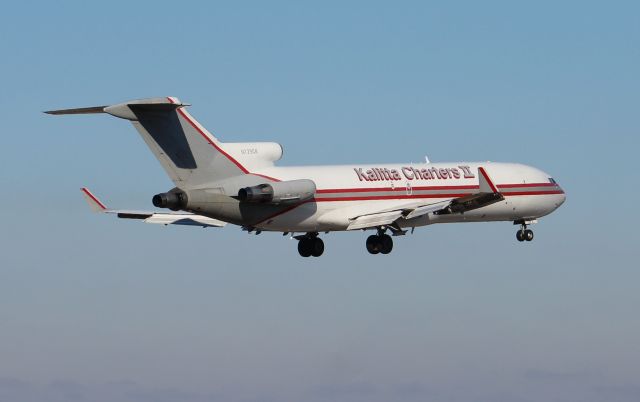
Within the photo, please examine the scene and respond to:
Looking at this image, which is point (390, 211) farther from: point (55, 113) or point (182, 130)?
point (55, 113)

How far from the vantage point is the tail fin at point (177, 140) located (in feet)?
197

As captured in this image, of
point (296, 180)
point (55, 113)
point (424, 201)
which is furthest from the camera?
point (424, 201)

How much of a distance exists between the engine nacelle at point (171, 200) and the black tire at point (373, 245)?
33.0 feet

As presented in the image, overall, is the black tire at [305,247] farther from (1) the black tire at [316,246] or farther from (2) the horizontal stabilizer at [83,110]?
(2) the horizontal stabilizer at [83,110]

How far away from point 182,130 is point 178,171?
66.1 inches

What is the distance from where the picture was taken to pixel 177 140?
201ft

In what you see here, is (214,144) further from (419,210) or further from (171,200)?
(419,210)

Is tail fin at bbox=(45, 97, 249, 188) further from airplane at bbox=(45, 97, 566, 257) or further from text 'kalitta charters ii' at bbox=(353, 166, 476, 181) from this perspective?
text 'kalitta charters ii' at bbox=(353, 166, 476, 181)

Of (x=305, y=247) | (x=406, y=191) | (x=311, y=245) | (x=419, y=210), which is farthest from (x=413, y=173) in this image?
(x=305, y=247)

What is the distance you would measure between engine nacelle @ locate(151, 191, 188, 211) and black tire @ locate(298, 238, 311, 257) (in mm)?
9013

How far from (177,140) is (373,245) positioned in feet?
37.1

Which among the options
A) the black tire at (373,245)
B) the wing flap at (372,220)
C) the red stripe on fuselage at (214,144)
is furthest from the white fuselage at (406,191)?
the black tire at (373,245)

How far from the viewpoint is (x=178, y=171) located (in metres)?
61.4

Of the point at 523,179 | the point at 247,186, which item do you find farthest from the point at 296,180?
the point at 523,179
